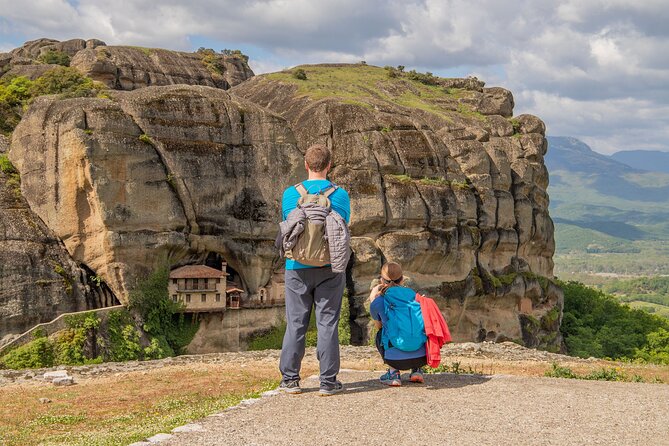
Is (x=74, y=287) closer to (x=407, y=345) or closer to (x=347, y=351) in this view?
(x=347, y=351)

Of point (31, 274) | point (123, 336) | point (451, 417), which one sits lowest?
point (123, 336)

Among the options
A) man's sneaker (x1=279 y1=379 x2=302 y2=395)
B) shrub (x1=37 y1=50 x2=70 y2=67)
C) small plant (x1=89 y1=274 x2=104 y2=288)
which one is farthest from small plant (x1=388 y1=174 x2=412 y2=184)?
shrub (x1=37 y1=50 x2=70 y2=67)

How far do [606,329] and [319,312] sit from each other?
58299 mm

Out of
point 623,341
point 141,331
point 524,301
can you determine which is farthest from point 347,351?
point 623,341

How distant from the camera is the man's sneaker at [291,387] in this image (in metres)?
13.5

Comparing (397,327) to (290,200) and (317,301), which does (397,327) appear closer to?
(317,301)

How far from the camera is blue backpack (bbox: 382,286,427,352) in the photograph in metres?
14.3

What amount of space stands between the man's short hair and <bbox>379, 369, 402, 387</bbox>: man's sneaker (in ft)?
13.5

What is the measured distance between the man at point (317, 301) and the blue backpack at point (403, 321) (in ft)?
4.48

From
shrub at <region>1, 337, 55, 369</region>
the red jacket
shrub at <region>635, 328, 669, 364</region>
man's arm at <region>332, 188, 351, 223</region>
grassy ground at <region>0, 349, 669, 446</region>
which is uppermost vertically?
man's arm at <region>332, 188, 351, 223</region>

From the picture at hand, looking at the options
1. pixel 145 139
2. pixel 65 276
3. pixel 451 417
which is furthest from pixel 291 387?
pixel 145 139

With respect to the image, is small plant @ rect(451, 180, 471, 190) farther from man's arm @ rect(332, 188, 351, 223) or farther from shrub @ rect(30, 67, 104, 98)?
man's arm @ rect(332, 188, 351, 223)

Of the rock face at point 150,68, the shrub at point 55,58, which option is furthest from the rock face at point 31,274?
the shrub at point 55,58

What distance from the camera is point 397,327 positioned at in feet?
47.5
